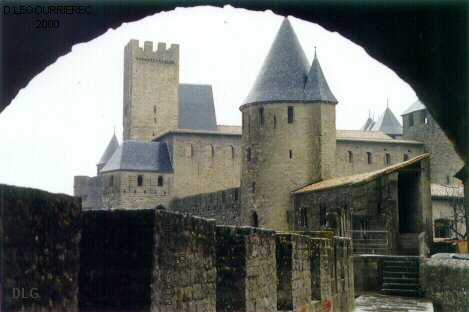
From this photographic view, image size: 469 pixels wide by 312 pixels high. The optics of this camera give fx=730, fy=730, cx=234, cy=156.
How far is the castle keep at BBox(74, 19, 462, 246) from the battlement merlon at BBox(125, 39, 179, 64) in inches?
3.4

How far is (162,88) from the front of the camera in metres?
59.3

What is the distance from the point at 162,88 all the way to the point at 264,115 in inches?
899

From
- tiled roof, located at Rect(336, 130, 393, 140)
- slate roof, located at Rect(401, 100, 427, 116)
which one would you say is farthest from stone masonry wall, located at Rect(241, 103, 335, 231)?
slate roof, located at Rect(401, 100, 427, 116)

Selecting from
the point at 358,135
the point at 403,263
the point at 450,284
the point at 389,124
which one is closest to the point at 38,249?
the point at 450,284

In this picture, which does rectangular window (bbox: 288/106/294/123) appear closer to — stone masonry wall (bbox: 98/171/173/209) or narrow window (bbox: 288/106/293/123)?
narrow window (bbox: 288/106/293/123)

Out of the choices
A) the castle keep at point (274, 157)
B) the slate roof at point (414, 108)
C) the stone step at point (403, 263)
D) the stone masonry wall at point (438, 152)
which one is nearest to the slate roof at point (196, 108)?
the castle keep at point (274, 157)

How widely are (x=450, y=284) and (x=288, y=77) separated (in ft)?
99.9

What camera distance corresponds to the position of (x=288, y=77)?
38656 millimetres

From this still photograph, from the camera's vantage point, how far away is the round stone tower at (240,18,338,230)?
36906 millimetres

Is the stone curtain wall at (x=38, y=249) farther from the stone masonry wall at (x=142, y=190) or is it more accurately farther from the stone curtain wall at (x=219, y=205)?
the stone masonry wall at (x=142, y=190)

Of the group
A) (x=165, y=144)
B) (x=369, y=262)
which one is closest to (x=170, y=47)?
(x=165, y=144)

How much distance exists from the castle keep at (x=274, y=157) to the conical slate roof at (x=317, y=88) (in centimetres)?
6

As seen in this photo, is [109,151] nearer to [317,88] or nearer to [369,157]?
[369,157]

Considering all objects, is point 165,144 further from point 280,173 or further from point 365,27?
point 365,27
